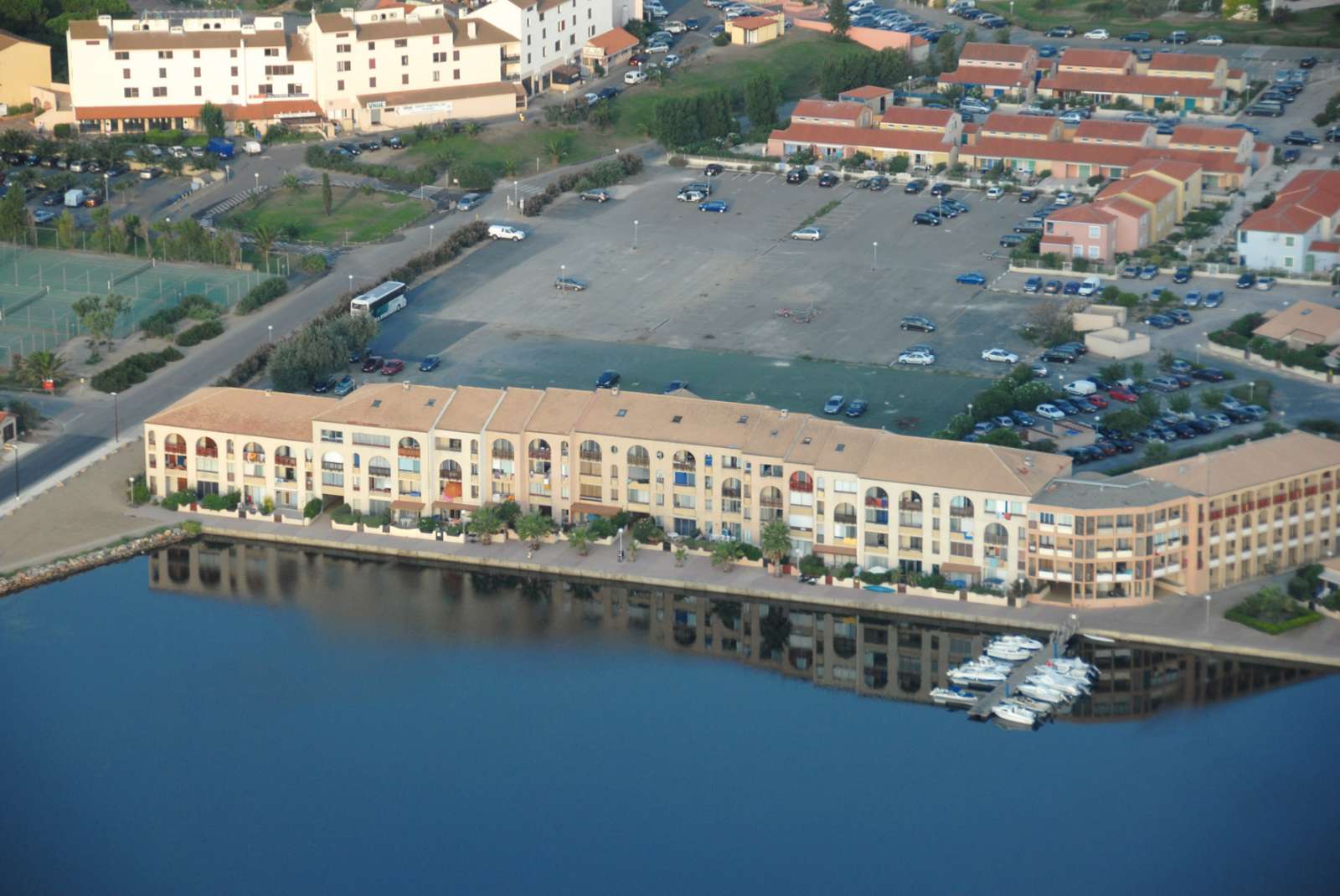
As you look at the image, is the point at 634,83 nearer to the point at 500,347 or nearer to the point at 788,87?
the point at 788,87

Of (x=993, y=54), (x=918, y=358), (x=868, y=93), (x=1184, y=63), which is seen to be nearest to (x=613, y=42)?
(x=868, y=93)

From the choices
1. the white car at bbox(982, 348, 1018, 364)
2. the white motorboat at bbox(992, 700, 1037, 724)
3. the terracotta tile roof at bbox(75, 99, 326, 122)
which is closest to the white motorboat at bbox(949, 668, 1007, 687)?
the white motorboat at bbox(992, 700, 1037, 724)

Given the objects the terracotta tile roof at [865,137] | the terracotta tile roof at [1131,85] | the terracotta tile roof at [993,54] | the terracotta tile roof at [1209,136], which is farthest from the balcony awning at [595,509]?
the terracotta tile roof at [993,54]

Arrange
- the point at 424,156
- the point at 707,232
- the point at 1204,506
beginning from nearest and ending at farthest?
the point at 1204,506
the point at 707,232
the point at 424,156

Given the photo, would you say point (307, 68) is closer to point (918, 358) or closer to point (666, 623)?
point (918, 358)

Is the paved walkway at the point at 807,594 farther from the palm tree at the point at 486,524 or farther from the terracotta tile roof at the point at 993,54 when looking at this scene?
the terracotta tile roof at the point at 993,54

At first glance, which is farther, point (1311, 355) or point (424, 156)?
point (424, 156)

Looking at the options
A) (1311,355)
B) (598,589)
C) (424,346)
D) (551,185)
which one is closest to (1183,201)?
(1311,355)
